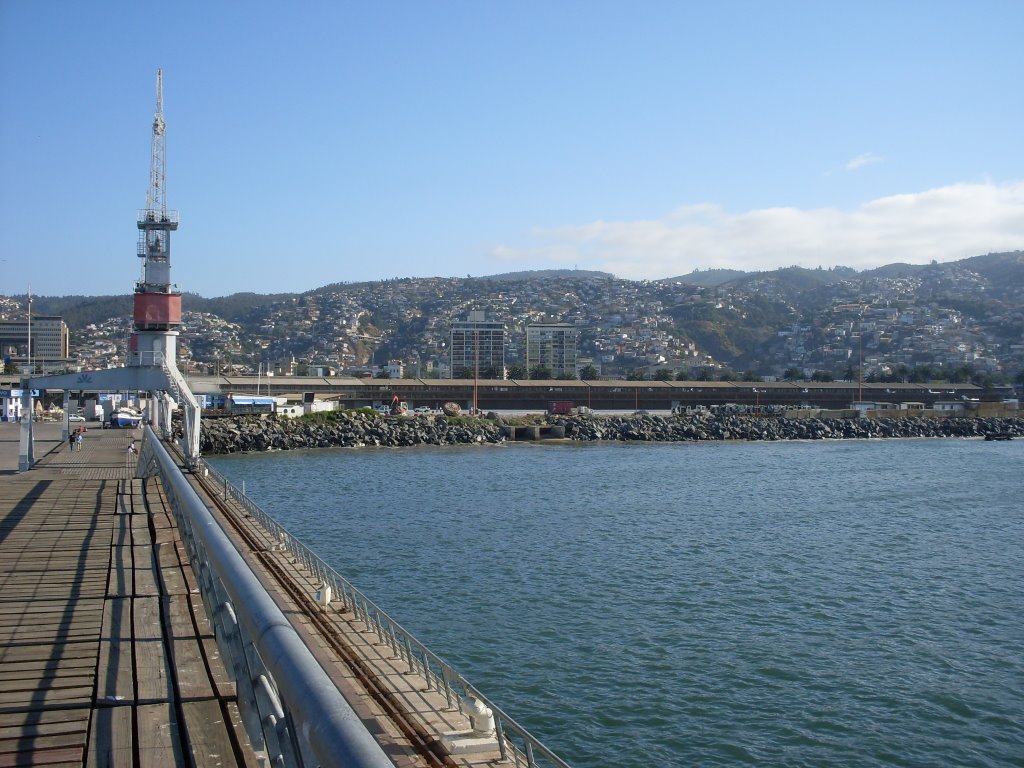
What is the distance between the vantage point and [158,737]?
13.0ft

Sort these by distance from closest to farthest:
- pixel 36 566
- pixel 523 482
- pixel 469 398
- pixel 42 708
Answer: pixel 42 708 < pixel 36 566 < pixel 523 482 < pixel 469 398

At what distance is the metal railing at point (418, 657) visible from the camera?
5422 millimetres

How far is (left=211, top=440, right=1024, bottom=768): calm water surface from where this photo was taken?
908cm

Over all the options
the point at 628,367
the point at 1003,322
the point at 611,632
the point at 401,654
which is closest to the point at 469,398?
the point at 611,632

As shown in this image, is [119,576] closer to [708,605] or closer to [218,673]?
[218,673]

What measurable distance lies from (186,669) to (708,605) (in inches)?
402

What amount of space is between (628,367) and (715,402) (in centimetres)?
8244

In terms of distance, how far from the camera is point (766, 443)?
2127 inches

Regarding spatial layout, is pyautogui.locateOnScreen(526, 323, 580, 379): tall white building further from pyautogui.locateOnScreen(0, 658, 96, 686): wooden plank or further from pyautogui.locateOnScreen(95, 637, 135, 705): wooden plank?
pyautogui.locateOnScreen(0, 658, 96, 686): wooden plank

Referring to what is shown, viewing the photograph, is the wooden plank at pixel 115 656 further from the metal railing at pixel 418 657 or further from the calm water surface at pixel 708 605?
the calm water surface at pixel 708 605

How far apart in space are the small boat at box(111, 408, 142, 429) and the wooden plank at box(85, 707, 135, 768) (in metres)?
32.1

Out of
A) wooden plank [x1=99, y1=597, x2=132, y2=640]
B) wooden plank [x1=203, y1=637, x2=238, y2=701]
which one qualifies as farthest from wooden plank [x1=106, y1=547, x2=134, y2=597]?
wooden plank [x1=203, y1=637, x2=238, y2=701]

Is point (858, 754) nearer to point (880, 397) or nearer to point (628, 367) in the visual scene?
point (880, 397)

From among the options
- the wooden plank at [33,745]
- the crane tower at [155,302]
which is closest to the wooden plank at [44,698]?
the wooden plank at [33,745]
